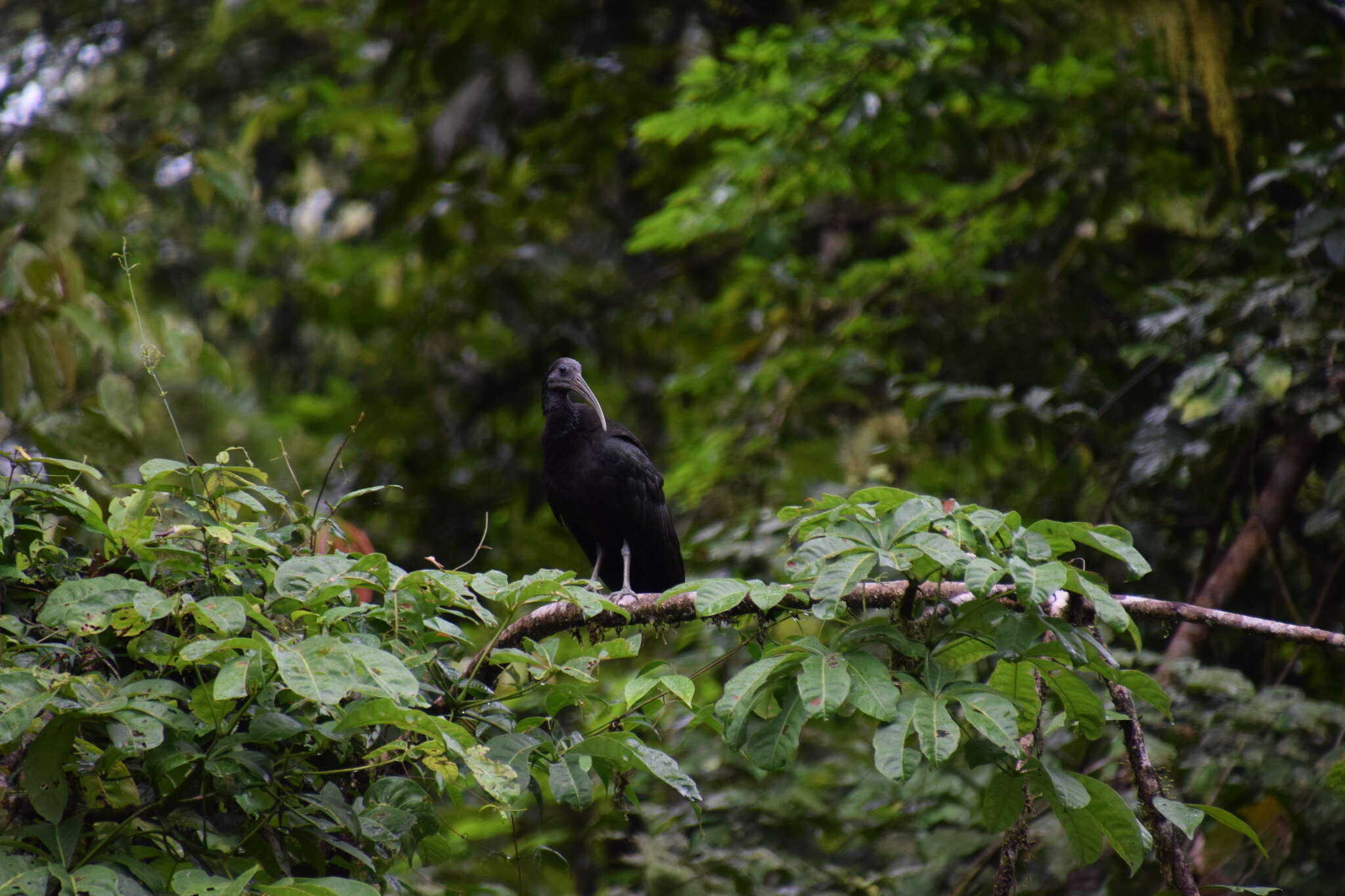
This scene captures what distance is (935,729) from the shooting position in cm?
220

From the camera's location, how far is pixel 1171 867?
2508 mm

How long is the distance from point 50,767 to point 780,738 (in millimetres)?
1364

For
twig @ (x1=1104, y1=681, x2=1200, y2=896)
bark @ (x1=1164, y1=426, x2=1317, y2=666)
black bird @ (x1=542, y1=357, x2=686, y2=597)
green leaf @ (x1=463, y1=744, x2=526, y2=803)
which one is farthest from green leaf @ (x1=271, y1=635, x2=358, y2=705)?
bark @ (x1=1164, y1=426, x2=1317, y2=666)

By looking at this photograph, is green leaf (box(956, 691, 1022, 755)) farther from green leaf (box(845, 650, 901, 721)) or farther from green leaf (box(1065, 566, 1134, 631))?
green leaf (box(1065, 566, 1134, 631))

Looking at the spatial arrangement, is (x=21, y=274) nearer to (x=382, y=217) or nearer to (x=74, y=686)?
(x=74, y=686)

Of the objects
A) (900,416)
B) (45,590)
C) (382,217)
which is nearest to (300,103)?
(382,217)

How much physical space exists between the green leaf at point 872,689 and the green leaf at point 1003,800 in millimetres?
437

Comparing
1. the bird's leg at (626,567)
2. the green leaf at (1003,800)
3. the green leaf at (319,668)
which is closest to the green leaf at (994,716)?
the green leaf at (1003,800)

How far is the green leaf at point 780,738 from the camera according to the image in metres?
2.32

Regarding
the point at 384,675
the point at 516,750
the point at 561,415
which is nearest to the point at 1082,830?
the point at 516,750

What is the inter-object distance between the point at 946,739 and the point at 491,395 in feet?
20.7

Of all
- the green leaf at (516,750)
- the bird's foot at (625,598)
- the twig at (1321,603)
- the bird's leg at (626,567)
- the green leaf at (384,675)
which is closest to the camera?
the green leaf at (384,675)

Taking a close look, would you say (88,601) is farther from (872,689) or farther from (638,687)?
(872,689)

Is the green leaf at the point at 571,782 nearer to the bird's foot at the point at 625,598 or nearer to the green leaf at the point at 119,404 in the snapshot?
the bird's foot at the point at 625,598
